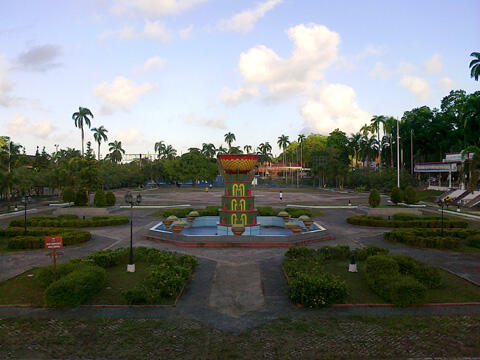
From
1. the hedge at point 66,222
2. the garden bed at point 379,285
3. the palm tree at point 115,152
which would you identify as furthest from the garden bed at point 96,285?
the palm tree at point 115,152

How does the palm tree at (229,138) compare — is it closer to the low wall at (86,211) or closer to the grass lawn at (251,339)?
the low wall at (86,211)

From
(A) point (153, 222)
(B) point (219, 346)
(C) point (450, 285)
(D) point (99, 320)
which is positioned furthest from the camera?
(A) point (153, 222)

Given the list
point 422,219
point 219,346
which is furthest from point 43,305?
point 422,219

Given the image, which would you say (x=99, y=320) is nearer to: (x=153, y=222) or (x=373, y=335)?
(x=373, y=335)

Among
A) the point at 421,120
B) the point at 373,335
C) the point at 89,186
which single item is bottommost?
the point at 373,335

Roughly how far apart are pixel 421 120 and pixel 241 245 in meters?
70.5

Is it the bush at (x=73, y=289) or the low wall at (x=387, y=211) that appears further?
the low wall at (x=387, y=211)

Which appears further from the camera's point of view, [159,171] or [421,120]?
[159,171]

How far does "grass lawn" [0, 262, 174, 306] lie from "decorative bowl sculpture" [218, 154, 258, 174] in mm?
11933

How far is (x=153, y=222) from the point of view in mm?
34312

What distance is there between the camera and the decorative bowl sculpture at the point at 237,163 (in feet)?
87.4

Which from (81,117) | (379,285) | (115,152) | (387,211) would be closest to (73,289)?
(379,285)

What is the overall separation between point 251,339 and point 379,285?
20.3ft

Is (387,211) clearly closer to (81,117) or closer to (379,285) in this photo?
(379,285)
